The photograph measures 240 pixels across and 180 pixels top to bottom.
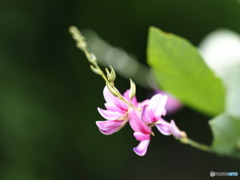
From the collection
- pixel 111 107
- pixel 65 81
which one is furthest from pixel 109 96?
pixel 65 81

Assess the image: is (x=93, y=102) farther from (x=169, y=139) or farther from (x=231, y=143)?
(x=231, y=143)

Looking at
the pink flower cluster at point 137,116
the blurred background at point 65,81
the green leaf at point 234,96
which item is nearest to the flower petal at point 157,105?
the pink flower cluster at point 137,116

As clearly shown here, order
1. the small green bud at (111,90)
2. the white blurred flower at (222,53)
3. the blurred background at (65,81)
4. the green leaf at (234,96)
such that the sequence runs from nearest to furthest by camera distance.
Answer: the small green bud at (111,90), the green leaf at (234,96), the white blurred flower at (222,53), the blurred background at (65,81)

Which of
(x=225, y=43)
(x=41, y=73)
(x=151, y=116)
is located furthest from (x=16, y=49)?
(x=151, y=116)

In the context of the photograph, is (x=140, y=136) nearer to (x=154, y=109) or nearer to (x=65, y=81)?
(x=154, y=109)

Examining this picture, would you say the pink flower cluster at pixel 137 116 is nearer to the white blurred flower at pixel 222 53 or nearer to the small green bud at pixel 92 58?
the small green bud at pixel 92 58

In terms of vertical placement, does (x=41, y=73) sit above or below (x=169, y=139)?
above

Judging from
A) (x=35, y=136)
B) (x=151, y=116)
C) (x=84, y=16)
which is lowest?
(x=151, y=116)
